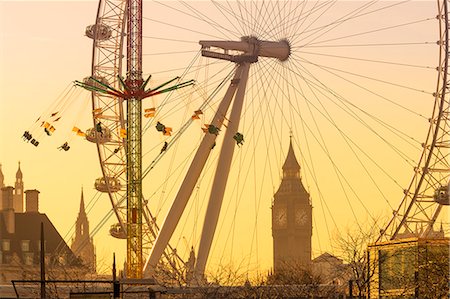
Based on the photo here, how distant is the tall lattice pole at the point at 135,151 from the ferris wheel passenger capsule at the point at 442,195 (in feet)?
73.2

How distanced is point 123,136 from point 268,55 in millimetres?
12873

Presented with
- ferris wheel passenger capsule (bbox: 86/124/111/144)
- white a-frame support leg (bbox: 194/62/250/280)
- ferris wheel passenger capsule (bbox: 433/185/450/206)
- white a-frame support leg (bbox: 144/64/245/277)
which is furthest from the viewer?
ferris wheel passenger capsule (bbox: 433/185/450/206)

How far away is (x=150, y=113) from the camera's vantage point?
109 metres

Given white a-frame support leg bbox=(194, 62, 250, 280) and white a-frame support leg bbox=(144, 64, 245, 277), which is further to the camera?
white a-frame support leg bbox=(144, 64, 245, 277)

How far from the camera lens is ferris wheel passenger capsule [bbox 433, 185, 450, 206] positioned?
113 m

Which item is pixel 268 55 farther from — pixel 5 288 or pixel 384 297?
pixel 5 288

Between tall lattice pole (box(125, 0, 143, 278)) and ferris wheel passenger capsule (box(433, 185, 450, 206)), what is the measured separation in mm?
22299

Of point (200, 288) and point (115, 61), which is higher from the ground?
point (115, 61)

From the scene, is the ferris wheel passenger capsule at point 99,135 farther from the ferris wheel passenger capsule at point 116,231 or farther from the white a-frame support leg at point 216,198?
the white a-frame support leg at point 216,198

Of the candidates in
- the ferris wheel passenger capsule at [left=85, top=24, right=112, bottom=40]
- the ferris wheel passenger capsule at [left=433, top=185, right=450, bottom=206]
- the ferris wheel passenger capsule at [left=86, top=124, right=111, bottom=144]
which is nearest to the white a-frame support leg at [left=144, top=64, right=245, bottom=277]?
the ferris wheel passenger capsule at [left=86, top=124, right=111, bottom=144]

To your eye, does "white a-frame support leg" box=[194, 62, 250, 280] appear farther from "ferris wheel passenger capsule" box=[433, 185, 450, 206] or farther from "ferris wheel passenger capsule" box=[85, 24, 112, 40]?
"ferris wheel passenger capsule" box=[433, 185, 450, 206]

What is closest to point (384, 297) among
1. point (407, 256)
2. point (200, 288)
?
point (407, 256)

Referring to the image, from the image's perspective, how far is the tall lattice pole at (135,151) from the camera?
370 ft

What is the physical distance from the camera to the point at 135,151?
375ft
